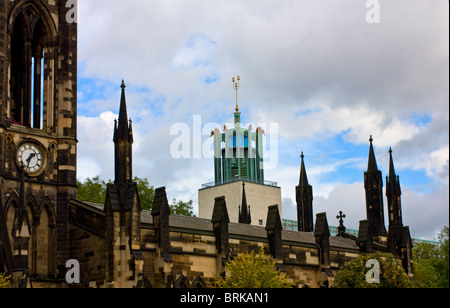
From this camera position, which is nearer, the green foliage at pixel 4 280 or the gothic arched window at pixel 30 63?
the green foliage at pixel 4 280

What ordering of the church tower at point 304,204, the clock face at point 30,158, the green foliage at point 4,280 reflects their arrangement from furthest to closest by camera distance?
the church tower at point 304,204
the clock face at point 30,158
the green foliage at point 4,280

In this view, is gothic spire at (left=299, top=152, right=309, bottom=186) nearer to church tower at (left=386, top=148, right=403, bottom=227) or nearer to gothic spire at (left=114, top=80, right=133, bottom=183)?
church tower at (left=386, top=148, right=403, bottom=227)

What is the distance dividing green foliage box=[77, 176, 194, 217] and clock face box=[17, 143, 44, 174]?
2427 centimetres

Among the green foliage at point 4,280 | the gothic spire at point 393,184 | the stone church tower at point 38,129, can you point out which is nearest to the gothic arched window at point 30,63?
the stone church tower at point 38,129

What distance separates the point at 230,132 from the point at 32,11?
55.3 m

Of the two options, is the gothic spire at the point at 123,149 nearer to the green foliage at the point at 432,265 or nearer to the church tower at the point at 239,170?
the green foliage at the point at 432,265

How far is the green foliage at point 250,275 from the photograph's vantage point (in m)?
50.6

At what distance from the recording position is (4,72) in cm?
5453

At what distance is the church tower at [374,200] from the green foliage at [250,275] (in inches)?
920

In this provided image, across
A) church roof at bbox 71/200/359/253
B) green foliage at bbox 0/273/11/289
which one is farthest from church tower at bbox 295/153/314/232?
green foliage at bbox 0/273/11/289

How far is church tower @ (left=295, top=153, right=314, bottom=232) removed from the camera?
77375 millimetres

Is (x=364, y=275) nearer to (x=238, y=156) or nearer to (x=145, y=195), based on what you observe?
(x=145, y=195)
